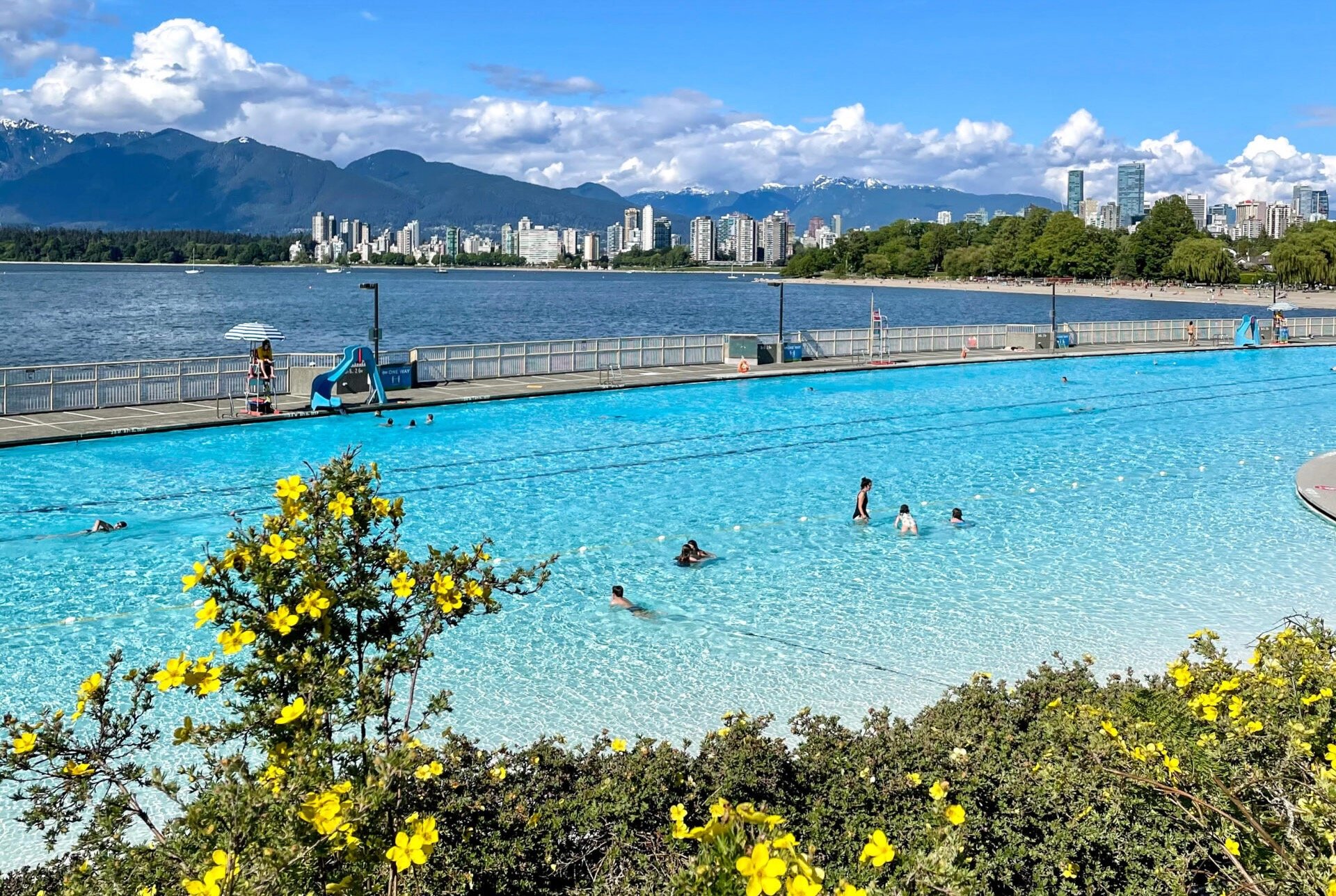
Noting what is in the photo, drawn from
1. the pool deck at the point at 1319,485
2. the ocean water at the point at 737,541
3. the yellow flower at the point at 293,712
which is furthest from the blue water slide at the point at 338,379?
the yellow flower at the point at 293,712

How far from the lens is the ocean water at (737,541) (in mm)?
14234

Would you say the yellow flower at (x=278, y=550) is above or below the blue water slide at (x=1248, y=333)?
below

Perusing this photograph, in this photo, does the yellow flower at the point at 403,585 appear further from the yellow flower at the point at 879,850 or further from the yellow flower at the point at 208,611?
the yellow flower at the point at 879,850

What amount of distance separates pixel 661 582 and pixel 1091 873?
10815 mm

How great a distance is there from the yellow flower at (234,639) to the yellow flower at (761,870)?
2619 millimetres

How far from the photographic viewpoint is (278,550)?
5.15 meters

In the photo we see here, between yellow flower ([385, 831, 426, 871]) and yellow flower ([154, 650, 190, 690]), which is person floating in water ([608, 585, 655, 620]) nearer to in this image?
yellow flower ([154, 650, 190, 690])

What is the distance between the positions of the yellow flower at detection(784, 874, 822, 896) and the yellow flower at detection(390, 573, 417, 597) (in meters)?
2.80

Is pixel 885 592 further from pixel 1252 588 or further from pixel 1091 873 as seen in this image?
pixel 1091 873

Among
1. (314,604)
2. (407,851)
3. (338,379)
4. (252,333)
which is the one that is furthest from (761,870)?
(252,333)

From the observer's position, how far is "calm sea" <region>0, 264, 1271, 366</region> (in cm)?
8719

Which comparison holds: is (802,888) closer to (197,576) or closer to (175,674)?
(175,674)

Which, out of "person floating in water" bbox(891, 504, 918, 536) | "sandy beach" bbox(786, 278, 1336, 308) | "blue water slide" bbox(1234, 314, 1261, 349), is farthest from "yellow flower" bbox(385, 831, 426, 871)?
"sandy beach" bbox(786, 278, 1336, 308)

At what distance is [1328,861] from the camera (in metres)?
5.15
